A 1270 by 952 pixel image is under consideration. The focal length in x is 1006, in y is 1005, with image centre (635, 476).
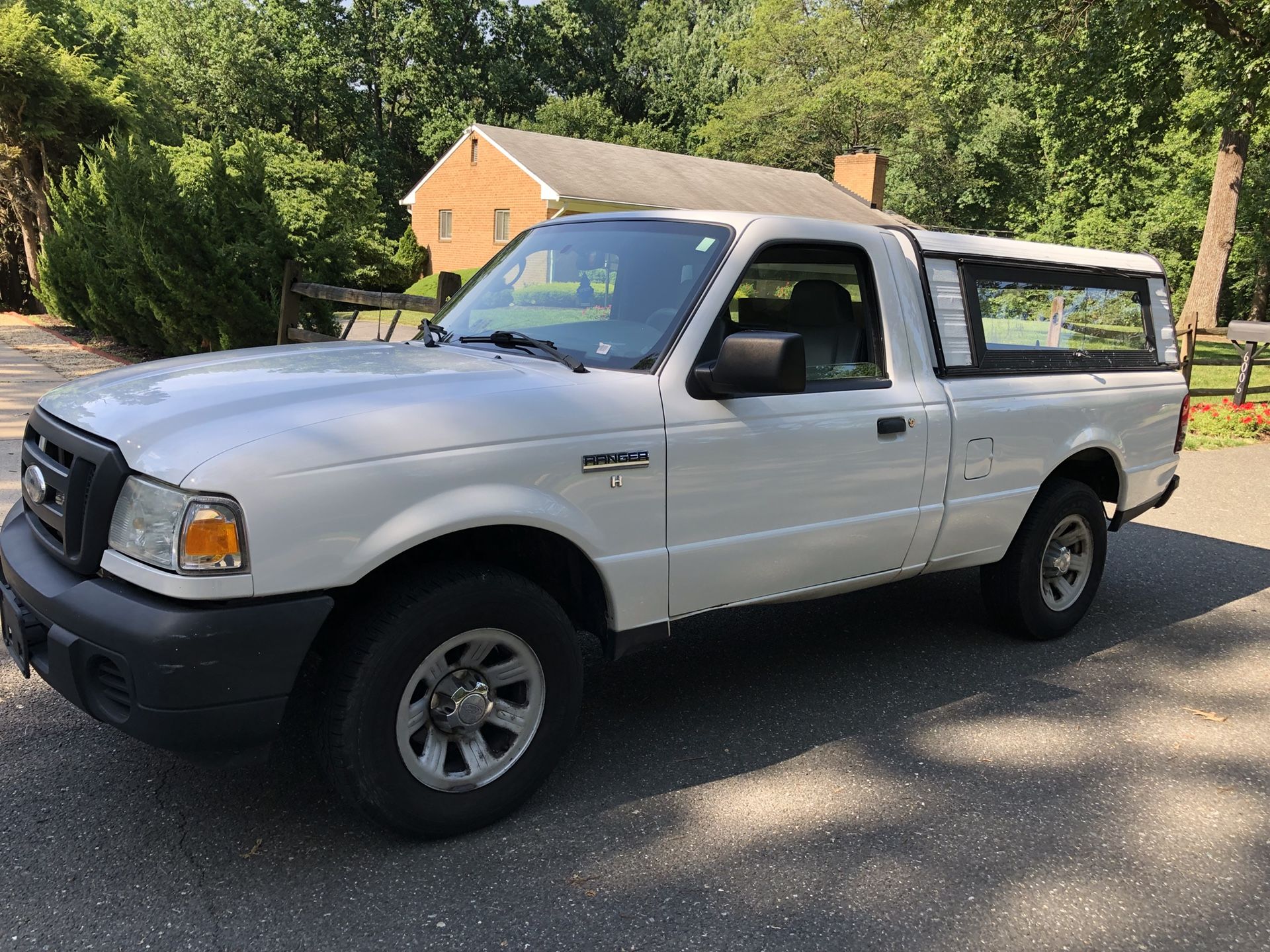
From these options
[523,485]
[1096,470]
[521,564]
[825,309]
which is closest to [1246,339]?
[1096,470]

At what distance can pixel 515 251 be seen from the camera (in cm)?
438

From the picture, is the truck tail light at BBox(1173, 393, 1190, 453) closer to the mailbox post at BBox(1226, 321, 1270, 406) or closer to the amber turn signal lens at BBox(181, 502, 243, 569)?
the amber turn signal lens at BBox(181, 502, 243, 569)

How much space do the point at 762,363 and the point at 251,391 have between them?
5.15 ft

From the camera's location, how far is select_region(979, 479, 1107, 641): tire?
187 inches

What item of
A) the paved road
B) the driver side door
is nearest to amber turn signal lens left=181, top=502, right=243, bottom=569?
the paved road

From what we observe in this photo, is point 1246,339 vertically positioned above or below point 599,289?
below

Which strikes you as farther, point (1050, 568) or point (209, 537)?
point (1050, 568)

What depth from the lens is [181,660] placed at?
253 cm

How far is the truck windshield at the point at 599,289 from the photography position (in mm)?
3562

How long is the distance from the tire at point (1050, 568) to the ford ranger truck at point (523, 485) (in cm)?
3

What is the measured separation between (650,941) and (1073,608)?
132 inches

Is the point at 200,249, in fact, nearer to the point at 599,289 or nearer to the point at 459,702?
the point at 599,289

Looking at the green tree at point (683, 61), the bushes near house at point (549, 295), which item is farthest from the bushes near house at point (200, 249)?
the green tree at point (683, 61)

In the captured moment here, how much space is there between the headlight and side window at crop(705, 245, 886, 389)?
205 centimetres
